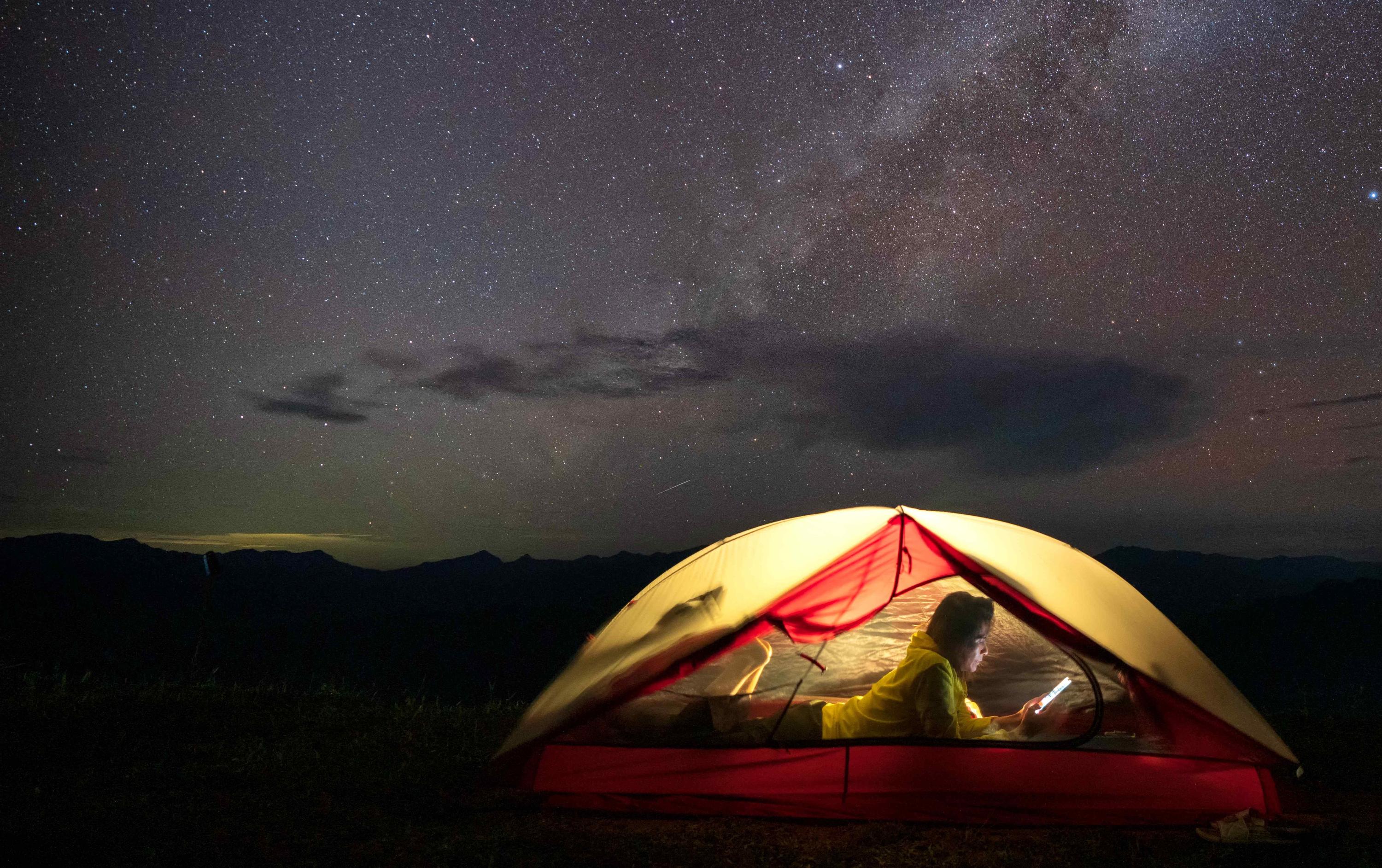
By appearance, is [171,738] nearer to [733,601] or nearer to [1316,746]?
[733,601]

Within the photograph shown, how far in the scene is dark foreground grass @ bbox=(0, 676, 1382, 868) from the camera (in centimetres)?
343

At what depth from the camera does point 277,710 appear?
6.62 metres

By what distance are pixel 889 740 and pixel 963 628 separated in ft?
2.41

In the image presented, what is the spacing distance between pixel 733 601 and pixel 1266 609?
208 feet

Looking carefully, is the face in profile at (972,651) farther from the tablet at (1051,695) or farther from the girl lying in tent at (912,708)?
the tablet at (1051,695)

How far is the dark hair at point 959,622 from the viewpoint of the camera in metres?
4.18

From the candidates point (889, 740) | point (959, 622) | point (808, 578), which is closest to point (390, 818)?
point (808, 578)

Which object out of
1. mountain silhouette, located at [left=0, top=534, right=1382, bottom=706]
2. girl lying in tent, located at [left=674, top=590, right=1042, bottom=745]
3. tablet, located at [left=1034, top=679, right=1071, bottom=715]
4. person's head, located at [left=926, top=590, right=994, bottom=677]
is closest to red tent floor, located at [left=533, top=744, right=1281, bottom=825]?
girl lying in tent, located at [left=674, top=590, right=1042, bottom=745]

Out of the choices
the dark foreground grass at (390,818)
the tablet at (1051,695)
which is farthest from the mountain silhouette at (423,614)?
the tablet at (1051,695)

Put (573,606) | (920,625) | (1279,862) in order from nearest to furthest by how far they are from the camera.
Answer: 1. (1279,862)
2. (920,625)
3. (573,606)

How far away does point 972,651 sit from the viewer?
165 inches

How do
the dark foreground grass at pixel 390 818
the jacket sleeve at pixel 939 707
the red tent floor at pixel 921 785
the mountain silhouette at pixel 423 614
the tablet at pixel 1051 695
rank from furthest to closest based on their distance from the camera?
the mountain silhouette at pixel 423 614
the tablet at pixel 1051 695
the jacket sleeve at pixel 939 707
the red tent floor at pixel 921 785
the dark foreground grass at pixel 390 818

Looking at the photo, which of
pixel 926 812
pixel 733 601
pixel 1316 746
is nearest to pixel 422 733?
pixel 733 601

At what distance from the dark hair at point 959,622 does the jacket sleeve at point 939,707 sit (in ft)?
0.58
